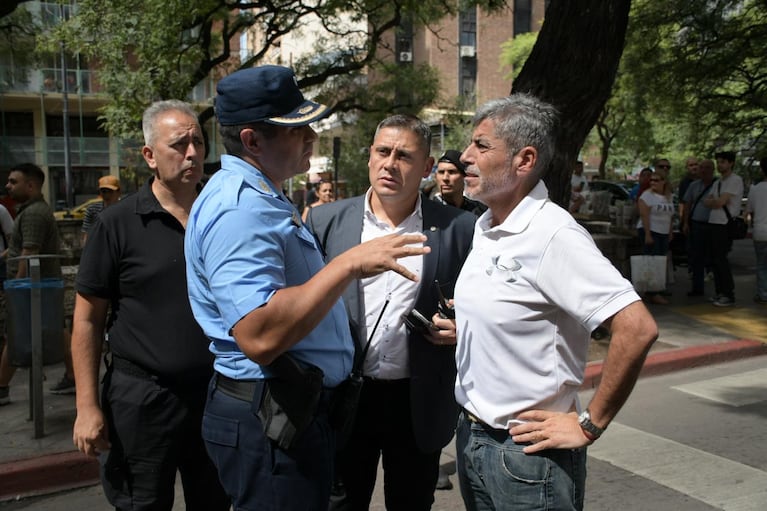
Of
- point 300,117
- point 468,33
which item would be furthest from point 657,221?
point 468,33

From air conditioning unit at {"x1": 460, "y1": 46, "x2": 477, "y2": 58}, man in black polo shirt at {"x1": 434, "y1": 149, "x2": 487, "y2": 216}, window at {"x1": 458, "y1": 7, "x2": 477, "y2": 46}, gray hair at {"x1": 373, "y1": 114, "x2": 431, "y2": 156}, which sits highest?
window at {"x1": 458, "y1": 7, "x2": 477, "y2": 46}

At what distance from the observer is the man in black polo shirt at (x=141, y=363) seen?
270 centimetres

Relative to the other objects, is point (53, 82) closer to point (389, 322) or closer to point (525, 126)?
point (389, 322)

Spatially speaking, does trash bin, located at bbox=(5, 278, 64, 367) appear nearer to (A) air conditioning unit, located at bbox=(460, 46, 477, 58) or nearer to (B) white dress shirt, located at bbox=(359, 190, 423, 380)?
(B) white dress shirt, located at bbox=(359, 190, 423, 380)

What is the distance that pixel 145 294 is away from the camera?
2.74 m

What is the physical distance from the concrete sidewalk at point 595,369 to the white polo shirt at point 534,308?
2885 mm

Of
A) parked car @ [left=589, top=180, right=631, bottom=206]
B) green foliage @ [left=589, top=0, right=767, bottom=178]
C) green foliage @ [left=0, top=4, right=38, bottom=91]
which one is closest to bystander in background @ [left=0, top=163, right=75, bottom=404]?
green foliage @ [left=0, top=4, right=38, bottom=91]

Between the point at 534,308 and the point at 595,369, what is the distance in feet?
16.3

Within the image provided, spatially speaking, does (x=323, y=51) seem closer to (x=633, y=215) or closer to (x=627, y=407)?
(x=633, y=215)

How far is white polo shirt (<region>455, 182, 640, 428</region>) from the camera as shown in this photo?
1918 millimetres

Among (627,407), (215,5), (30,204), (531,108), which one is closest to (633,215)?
(627,407)

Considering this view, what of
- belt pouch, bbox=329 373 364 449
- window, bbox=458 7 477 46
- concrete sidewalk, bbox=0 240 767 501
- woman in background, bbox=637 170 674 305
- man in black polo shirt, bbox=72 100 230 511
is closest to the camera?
belt pouch, bbox=329 373 364 449

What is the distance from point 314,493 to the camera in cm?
200

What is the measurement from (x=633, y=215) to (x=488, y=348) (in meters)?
11.8
